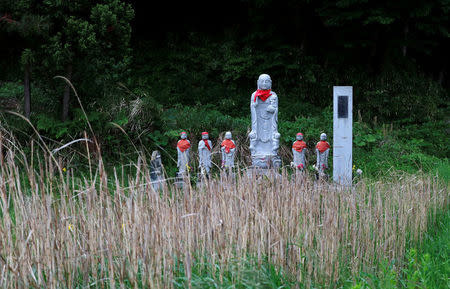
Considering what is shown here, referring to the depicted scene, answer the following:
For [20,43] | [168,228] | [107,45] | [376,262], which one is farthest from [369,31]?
[168,228]

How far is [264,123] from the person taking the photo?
23.2ft

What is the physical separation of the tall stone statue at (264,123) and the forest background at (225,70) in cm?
160

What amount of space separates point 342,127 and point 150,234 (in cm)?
497

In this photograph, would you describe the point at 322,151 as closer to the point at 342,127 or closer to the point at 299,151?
the point at 299,151

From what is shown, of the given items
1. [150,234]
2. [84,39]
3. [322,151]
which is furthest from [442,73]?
[150,234]

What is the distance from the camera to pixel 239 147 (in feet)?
28.4

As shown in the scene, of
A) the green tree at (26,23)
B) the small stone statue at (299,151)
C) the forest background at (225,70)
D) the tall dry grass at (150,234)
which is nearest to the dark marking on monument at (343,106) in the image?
the small stone statue at (299,151)

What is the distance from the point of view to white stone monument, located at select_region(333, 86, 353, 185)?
268 inches

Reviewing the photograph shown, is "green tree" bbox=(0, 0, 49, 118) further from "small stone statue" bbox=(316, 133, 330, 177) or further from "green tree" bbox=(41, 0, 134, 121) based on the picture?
"small stone statue" bbox=(316, 133, 330, 177)

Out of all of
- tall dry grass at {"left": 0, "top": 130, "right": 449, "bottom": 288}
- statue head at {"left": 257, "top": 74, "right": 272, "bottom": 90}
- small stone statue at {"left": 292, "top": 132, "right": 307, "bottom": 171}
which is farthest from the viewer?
small stone statue at {"left": 292, "top": 132, "right": 307, "bottom": 171}

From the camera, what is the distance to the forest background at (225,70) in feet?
24.7

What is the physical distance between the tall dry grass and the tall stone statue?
3.23m

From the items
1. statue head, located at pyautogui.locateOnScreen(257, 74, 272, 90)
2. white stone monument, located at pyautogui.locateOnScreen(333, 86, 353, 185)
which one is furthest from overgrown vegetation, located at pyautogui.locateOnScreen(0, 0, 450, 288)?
statue head, located at pyautogui.locateOnScreen(257, 74, 272, 90)

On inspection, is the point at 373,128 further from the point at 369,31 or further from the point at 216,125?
the point at 216,125
